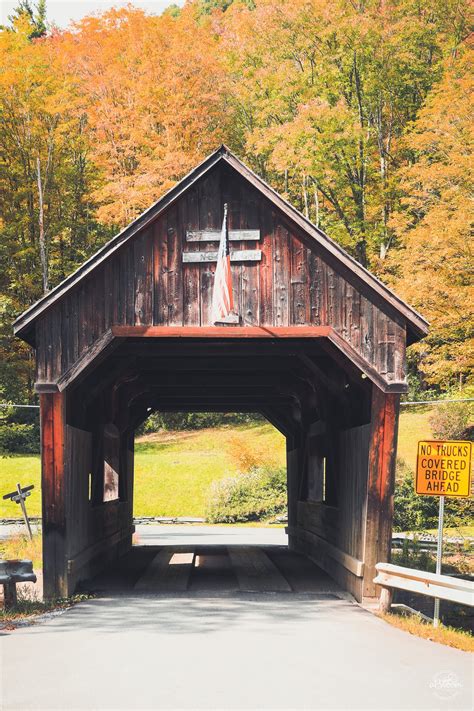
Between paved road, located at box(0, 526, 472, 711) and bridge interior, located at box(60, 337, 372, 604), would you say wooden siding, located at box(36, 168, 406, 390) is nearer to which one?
bridge interior, located at box(60, 337, 372, 604)

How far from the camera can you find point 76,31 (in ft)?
205

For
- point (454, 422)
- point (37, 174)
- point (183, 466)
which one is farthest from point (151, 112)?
point (454, 422)

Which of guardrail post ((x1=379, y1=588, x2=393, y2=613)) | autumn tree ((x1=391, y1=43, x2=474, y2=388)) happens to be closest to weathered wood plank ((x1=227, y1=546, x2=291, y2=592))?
guardrail post ((x1=379, y1=588, x2=393, y2=613))

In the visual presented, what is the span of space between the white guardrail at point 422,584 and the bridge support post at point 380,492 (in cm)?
39

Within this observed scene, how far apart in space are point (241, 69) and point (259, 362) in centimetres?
3622

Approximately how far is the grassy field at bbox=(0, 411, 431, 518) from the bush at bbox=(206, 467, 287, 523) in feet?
3.77

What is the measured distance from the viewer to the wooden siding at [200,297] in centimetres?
1574

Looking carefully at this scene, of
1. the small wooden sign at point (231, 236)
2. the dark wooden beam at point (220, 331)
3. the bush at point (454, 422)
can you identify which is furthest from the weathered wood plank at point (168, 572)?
the bush at point (454, 422)

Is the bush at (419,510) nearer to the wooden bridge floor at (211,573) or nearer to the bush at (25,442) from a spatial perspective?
the wooden bridge floor at (211,573)

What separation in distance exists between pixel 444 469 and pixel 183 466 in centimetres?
3285

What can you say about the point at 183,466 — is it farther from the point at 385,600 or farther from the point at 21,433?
the point at 385,600

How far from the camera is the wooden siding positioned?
51.6 feet

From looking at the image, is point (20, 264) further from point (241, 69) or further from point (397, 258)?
point (397, 258)

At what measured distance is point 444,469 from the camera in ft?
44.4
